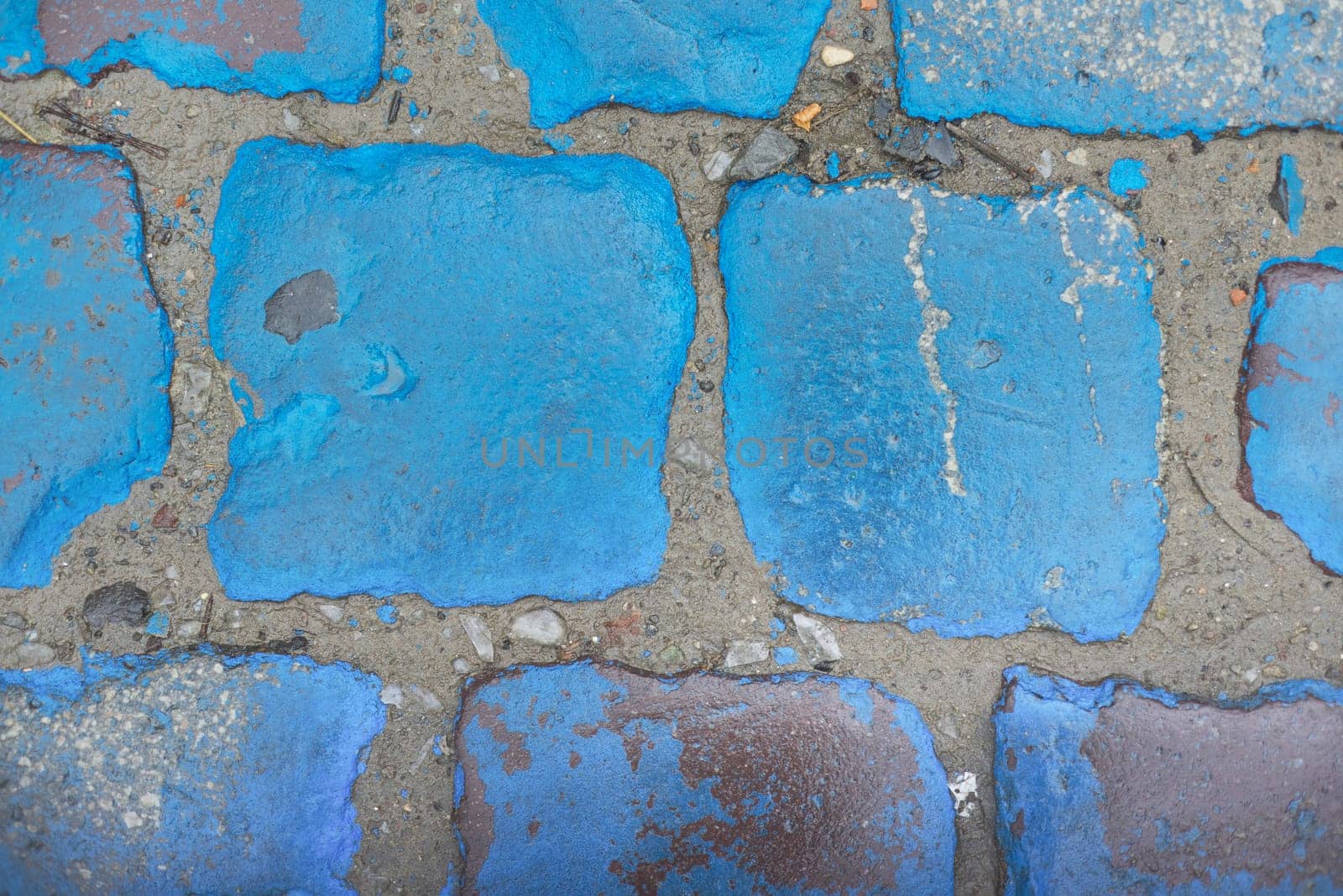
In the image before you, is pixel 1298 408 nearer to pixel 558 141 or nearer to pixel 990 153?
pixel 990 153

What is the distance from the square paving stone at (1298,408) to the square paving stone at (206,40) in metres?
1.29

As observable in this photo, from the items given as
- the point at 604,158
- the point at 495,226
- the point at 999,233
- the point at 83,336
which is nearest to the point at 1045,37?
the point at 999,233

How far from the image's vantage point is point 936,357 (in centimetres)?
106

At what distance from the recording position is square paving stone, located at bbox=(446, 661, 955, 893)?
106 centimetres

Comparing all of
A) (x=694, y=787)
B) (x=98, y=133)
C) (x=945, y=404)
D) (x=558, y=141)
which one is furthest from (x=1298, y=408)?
(x=98, y=133)

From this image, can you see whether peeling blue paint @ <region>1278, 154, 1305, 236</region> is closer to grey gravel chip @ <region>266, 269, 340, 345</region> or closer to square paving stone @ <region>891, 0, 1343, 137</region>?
square paving stone @ <region>891, 0, 1343, 137</region>

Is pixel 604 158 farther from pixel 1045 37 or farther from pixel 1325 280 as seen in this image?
pixel 1325 280

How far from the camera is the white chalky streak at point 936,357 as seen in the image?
3.47ft

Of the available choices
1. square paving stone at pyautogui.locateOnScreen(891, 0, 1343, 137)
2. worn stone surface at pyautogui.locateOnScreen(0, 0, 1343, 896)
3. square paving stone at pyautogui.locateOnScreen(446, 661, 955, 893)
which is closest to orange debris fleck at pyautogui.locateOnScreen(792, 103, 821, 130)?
worn stone surface at pyautogui.locateOnScreen(0, 0, 1343, 896)

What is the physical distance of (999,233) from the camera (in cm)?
107

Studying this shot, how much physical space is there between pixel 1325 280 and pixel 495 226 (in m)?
1.15

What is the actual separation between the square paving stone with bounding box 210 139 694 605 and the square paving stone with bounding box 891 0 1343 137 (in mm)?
462

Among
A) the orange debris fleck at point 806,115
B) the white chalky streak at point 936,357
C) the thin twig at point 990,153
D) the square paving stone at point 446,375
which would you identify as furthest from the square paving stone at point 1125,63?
the square paving stone at point 446,375

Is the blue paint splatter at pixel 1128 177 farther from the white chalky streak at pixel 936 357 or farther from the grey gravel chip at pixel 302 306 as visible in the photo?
the grey gravel chip at pixel 302 306
